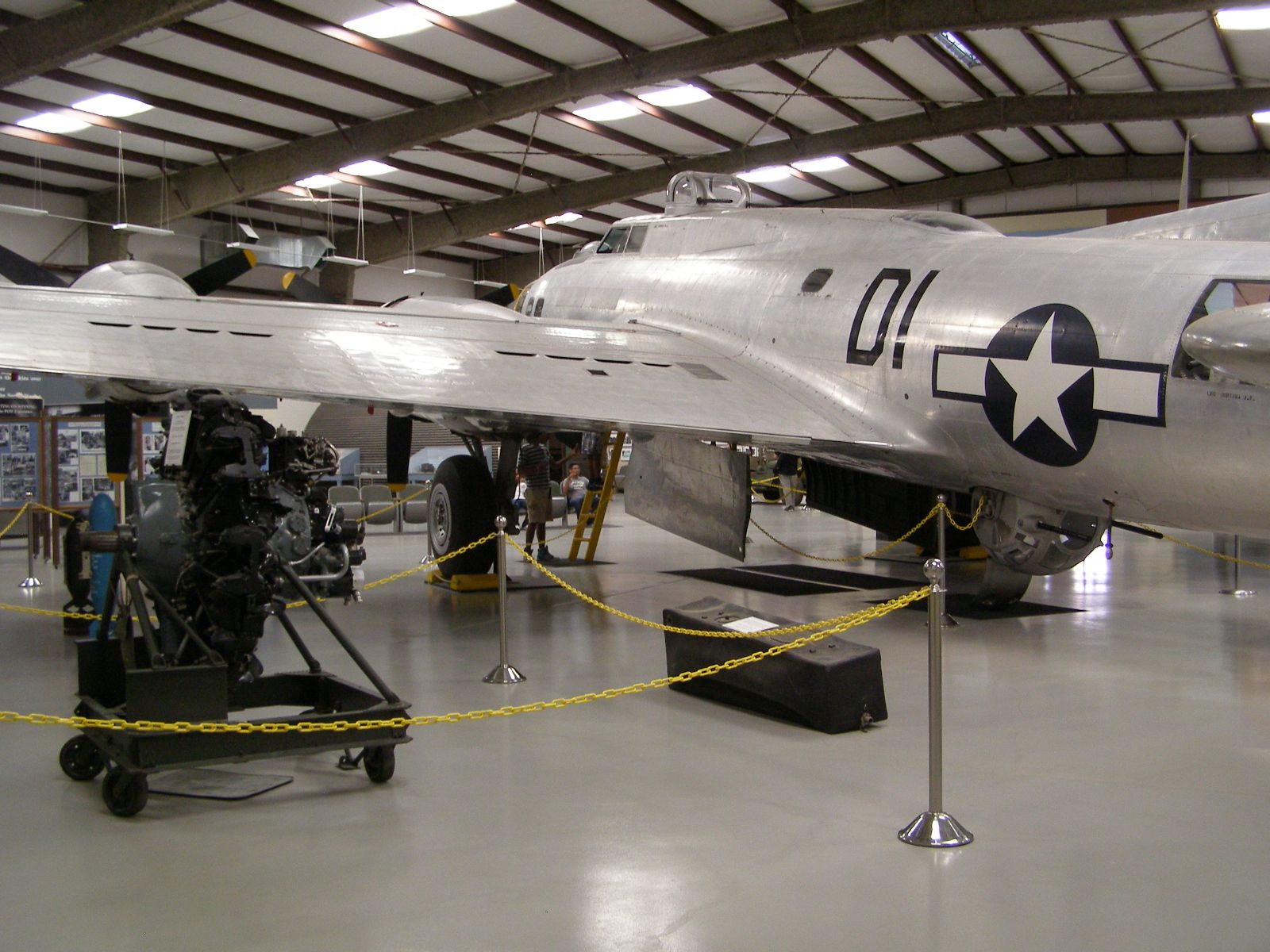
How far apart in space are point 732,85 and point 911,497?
12.9m

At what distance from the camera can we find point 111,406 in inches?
446

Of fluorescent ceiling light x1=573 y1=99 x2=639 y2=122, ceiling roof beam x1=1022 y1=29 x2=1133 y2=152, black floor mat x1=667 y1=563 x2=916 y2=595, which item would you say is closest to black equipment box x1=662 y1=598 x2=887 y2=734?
black floor mat x1=667 y1=563 x2=916 y2=595

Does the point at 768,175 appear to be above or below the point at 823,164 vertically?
below

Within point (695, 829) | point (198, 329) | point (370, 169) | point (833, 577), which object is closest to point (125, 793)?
point (695, 829)

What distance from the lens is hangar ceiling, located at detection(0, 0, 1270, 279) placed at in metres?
16.9

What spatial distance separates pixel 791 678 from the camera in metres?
6.56

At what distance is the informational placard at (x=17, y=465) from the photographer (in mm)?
16578

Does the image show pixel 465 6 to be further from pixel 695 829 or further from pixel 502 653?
pixel 695 829

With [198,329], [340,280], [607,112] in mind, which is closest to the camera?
[198,329]

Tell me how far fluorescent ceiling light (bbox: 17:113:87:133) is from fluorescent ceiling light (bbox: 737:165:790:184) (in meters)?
14.4

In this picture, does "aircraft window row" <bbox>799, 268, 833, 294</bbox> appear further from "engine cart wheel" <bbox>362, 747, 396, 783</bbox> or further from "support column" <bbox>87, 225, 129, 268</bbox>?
"support column" <bbox>87, 225, 129, 268</bbox>

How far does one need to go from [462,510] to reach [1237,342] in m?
7.98

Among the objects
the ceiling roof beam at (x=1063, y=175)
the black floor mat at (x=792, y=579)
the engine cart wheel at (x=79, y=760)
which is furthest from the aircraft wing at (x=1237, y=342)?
the ceiling roof beam at (x=1063, y=175)

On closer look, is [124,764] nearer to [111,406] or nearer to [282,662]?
[282,662]
